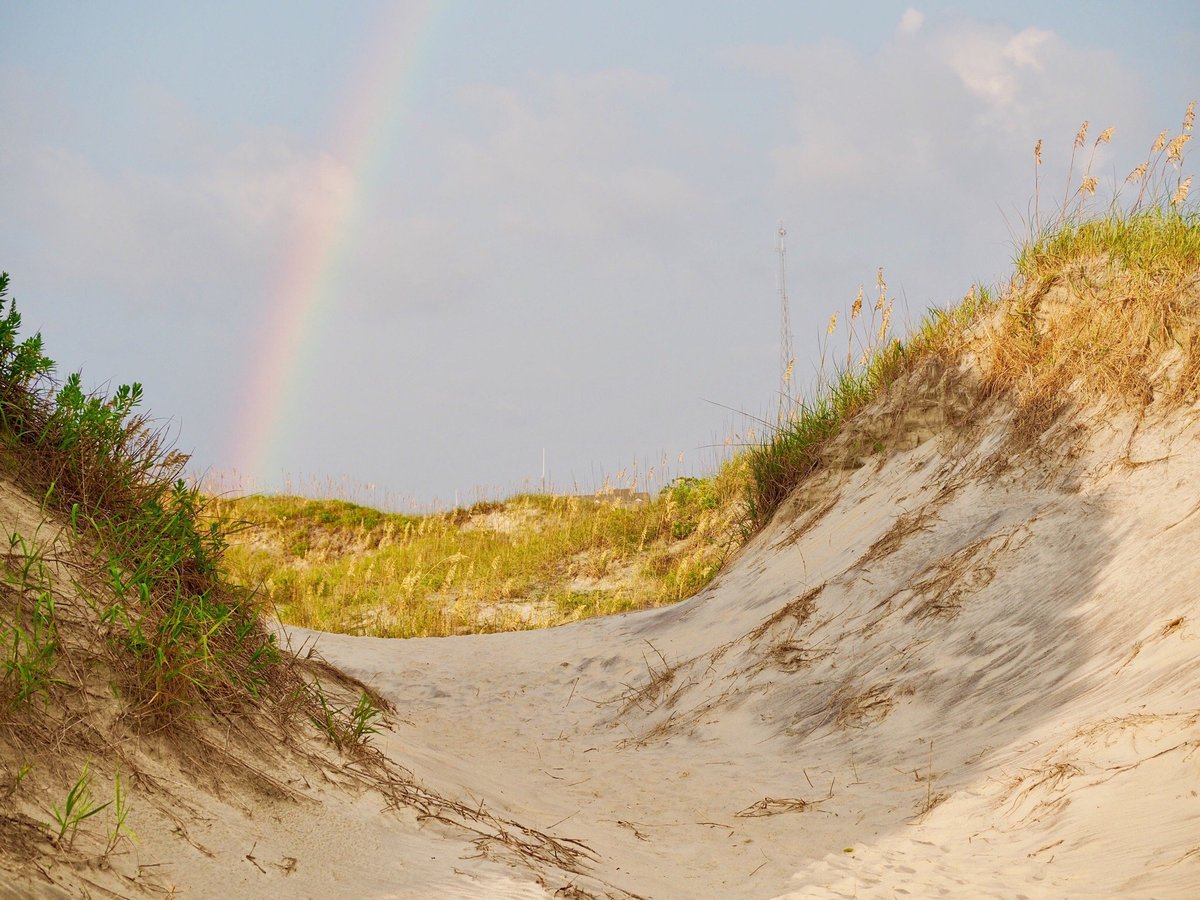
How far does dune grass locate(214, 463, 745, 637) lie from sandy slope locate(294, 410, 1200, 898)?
8.91 feet

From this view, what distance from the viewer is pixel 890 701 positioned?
261 inches

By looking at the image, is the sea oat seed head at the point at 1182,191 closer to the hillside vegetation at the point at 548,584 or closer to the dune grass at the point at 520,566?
the hillside vegetation at the point at 548,584

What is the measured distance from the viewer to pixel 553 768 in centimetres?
700

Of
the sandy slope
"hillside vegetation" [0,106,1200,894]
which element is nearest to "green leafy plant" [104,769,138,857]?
"hillside vegetation" [0,106,1200,894]

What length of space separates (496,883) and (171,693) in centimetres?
148

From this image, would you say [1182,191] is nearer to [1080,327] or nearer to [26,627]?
[1080,327]

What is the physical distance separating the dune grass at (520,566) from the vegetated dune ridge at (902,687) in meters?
2.55

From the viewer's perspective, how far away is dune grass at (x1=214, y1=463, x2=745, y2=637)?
44.1 feet

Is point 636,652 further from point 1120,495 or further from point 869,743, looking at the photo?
point 1120,495

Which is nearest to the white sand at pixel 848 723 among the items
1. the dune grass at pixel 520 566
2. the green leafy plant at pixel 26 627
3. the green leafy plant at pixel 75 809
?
the green leafy plant at pixel 75 809

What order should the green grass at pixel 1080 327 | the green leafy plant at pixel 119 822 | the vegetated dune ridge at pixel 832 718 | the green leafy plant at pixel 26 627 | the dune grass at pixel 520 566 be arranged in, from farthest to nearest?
the dune grass at pixel 520 566 < the green grass at pixel 1080 327 < the vegetated dune ridge at pixel 832 718 < the green leafy plant at pixel 26 627 < the green leafy plant at pixel 119 822

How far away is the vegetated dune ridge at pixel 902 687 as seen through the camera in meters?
4.36

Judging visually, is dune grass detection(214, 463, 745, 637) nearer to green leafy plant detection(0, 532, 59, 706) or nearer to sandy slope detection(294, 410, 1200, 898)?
sandy slope detection(294, 410, 1200, 898)

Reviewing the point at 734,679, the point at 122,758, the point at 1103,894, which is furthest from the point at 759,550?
the point at 122,758
